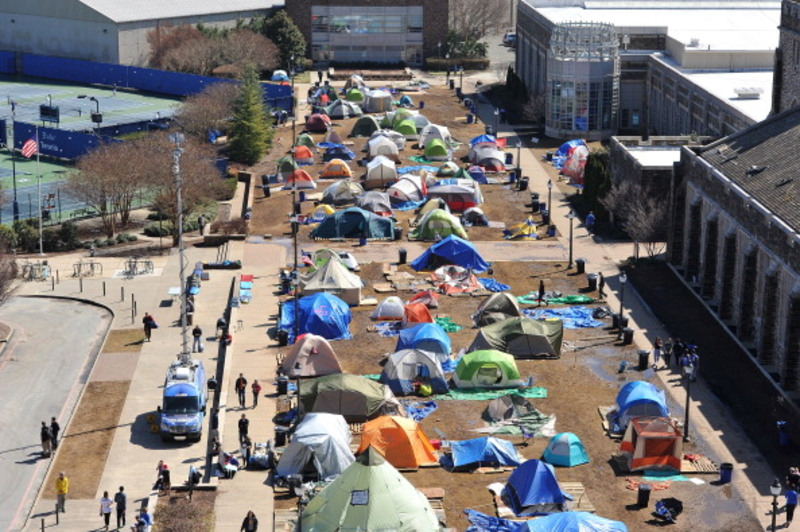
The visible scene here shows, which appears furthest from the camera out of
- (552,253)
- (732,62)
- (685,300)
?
(732,62)

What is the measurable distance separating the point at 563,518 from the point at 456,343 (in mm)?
20968

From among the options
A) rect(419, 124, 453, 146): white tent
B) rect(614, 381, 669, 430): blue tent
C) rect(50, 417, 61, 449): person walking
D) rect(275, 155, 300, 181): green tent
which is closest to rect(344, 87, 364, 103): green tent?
rect(419, 124, 453, 146): white tent

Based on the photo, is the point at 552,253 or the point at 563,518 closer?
the point at 563,518

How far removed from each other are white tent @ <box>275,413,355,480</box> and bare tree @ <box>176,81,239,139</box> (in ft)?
192

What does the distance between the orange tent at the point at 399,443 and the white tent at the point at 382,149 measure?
167 ft

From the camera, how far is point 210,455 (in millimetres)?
55844

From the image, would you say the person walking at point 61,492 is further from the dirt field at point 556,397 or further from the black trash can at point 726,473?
the black trash can at point 726,473

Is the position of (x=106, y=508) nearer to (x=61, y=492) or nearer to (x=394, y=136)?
(x=61, y=492)

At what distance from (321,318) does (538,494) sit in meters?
20.2

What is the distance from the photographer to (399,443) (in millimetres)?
53875

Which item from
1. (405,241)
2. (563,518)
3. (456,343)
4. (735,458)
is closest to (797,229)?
(735,458)

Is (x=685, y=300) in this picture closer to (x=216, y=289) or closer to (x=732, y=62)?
(x=216, y=289)

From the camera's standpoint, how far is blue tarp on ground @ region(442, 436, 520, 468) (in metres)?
53.5

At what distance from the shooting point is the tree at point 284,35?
473 feet
